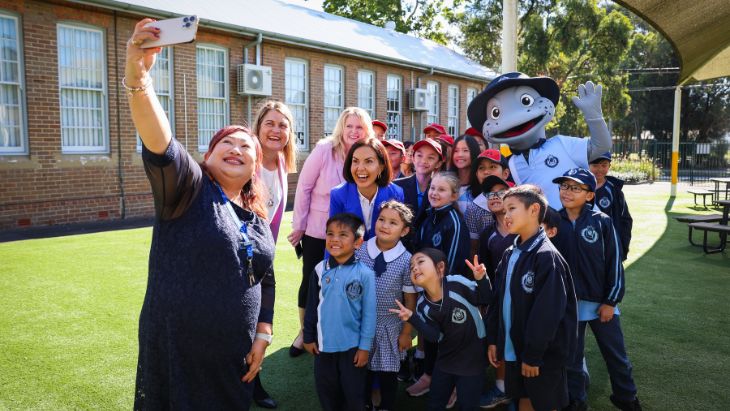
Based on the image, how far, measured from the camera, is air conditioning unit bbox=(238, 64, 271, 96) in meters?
13.1

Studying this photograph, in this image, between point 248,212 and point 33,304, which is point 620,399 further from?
point 33,304

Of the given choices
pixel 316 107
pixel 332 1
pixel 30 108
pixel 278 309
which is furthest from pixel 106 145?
pixel 332 1

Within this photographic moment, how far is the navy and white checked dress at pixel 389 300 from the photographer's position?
322cm

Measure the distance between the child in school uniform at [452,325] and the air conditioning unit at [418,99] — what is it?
15877 millimetres

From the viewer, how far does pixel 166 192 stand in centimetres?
176

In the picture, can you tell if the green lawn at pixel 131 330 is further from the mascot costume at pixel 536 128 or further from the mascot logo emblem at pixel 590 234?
the mascot costume at pixel 536 128

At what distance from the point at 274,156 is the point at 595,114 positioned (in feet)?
7.34

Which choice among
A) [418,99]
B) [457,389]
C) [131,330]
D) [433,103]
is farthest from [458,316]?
[433,103]

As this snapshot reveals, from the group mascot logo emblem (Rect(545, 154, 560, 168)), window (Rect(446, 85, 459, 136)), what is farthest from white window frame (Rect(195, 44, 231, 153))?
mascot logo emblem (Rect(545, 154, 560, 168))

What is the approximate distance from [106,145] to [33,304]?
6554 mm

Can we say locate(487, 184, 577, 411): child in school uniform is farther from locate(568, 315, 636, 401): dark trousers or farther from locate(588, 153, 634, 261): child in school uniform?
locate(588, 153, 634, 261): child in school uniform

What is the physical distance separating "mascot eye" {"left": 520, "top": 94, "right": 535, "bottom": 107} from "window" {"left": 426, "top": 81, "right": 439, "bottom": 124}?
15.8 metres

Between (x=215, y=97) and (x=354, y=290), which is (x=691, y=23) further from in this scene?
(x=215, y=97)

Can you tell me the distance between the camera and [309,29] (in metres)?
15.5
